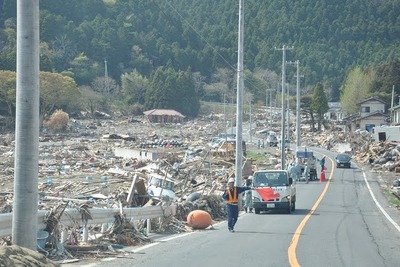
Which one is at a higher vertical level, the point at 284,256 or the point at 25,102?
the point at 25,102

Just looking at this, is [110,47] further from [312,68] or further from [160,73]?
[312,68]

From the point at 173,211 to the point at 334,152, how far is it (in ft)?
235

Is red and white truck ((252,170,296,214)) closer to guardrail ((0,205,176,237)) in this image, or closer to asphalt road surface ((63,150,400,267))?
asphalt road surface ((63,150,400,267))

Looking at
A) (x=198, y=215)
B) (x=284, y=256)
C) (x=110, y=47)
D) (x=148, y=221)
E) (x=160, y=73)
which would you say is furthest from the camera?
(x=110, y=47)

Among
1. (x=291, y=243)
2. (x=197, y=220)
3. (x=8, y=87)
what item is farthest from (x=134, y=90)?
(x=291, y=243)

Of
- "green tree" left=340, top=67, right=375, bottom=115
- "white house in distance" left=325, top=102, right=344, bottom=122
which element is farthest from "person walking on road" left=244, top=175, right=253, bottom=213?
"white house in distance" left=325, top=102, right=344, bottom=122

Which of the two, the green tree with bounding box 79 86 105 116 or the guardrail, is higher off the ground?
the green tree with bounding box 79 86 105 116

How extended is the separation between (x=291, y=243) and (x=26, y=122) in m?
8.97

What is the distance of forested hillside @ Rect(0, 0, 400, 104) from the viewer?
148 metres

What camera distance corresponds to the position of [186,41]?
163125mm

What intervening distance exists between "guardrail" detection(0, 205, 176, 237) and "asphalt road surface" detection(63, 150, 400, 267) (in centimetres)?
89

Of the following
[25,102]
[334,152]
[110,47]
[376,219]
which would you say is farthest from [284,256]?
[110,47]

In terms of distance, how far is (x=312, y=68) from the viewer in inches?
6924

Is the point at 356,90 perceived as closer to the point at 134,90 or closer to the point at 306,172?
the point at 134,90
